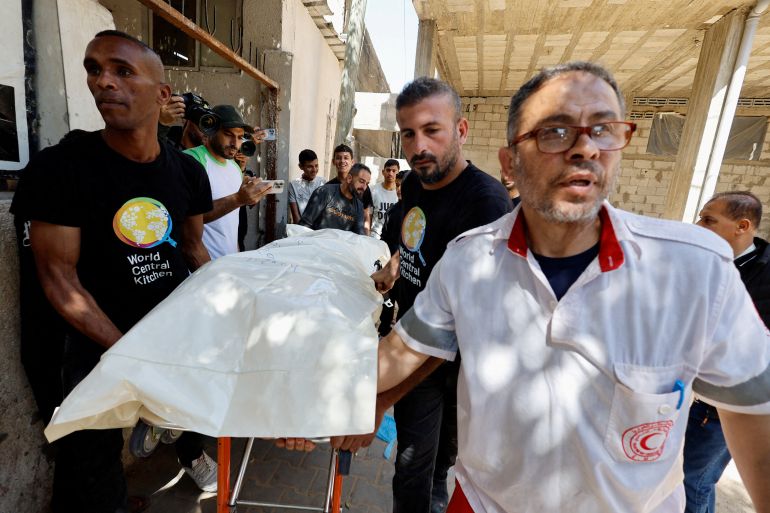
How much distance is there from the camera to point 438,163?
1817mm

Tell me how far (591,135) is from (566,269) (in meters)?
0.36

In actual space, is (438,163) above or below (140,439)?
above

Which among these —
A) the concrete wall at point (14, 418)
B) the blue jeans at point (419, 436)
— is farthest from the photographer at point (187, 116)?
the blue jeans at point (419, 436)

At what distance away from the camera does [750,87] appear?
426 inches

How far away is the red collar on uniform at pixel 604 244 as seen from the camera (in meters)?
0.92

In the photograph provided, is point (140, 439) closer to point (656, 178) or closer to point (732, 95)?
point (732, 95)

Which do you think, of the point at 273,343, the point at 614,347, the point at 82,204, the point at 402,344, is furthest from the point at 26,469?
the point at 614,347

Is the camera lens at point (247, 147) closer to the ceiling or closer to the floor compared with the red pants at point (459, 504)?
closer to the ceiling

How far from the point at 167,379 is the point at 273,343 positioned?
32 centimetres

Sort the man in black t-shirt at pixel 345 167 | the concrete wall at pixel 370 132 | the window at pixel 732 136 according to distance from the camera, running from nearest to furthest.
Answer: the man in black t-shirt at pixel 345 167 < the concrete wall at pixel 370 132 < the window at pixel 732 136

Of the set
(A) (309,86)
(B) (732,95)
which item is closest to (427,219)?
(A) (309,86)

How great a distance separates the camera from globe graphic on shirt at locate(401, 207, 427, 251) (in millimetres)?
1871

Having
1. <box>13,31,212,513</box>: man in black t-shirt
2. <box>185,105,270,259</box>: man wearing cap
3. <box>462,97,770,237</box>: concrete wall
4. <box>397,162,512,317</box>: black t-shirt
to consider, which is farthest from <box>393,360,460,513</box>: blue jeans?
<box>462,97,770,237</box>: concrete wall

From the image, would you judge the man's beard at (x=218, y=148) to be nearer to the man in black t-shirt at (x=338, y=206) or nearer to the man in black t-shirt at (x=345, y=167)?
the man in black t-shirt at (x=338, y=206)
